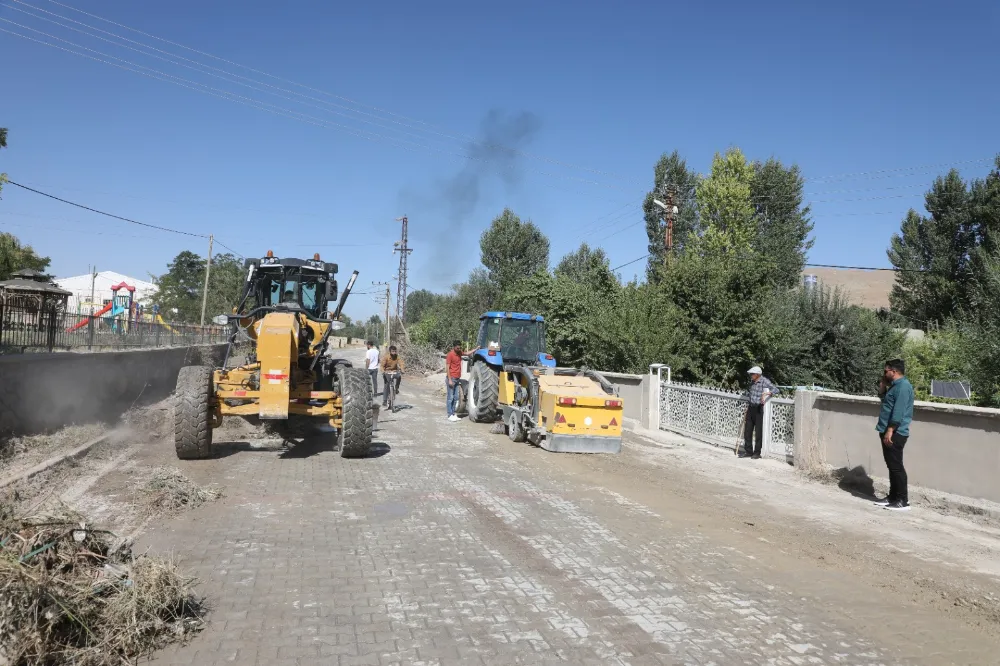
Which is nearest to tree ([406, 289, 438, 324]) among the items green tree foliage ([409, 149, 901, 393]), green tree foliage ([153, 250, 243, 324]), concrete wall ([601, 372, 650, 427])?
green tree foliage ([153, 250, 243, 324])

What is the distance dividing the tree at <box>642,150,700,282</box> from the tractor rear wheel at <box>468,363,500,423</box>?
89.2 feet

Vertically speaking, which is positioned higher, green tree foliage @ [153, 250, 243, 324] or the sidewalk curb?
green tree foliage @ [153, 250, 243, 324]

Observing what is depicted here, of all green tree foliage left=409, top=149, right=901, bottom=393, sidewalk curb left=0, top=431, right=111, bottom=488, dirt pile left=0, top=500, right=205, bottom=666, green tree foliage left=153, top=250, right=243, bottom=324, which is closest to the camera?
dirt pile left=0, top=500, right=205, bottom=666

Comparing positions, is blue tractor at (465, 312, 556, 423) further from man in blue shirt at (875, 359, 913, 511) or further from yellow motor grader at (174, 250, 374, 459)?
man in blue shirt at (875, 359, 913, 511)

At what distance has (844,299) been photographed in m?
23.4

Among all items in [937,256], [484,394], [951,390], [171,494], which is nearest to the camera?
[171,494]

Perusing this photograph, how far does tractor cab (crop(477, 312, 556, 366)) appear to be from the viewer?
15.7 m

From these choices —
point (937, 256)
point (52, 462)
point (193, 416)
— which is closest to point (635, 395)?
point (193, 416)

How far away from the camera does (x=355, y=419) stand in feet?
32.8

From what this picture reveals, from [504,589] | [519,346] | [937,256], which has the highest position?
[937,256]

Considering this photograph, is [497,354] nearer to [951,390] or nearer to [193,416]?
[193,416]

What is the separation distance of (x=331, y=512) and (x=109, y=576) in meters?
3.27

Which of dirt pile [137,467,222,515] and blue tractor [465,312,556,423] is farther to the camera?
blue tractor [465,312,556,423]

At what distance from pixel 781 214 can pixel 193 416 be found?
41.2 meters
